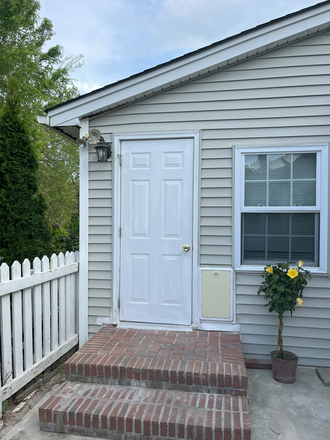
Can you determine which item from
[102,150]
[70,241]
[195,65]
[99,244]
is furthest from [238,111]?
[70,241]

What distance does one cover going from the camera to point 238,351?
2918 mm

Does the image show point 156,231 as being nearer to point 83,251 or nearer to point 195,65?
point 83,251

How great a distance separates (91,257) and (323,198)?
255 centimetres

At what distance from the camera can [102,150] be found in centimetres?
348

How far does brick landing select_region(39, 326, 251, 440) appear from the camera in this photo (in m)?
2.18

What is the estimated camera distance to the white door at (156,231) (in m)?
3.44

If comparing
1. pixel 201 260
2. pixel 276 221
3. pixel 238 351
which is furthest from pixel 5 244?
pixel 276 221

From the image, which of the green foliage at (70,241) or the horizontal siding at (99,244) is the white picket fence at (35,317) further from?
the green foliage at (70,241)

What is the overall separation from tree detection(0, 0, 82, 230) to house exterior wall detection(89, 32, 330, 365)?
21.9 ft

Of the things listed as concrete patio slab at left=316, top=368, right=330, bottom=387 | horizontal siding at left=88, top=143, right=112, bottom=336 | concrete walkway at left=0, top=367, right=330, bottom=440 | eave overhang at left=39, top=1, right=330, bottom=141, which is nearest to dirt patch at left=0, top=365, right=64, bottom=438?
concrete walkway at left=0, top=367, right=330, bottom=440

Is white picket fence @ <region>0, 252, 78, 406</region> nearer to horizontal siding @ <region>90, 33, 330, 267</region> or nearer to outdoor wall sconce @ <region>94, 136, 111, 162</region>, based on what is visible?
outdoor wall sconce @ <region>94, 136, 111, 162</region>

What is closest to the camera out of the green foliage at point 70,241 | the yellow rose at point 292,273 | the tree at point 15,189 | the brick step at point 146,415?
the brick step at point 146,415

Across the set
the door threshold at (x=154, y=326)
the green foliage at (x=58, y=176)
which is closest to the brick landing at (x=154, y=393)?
the door threshold at (x=154, y=326)

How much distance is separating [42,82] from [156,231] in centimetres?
926
